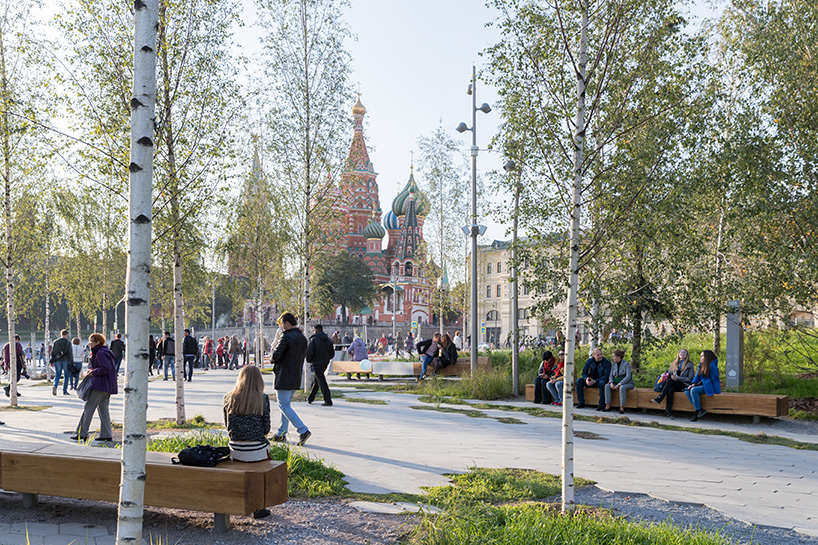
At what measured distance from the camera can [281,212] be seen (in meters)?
23.8

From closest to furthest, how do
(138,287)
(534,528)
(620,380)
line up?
1. (138,287)
2. (534,528)
3. (620,380)

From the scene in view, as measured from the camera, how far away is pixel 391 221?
8931cm

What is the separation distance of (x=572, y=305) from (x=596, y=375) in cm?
969

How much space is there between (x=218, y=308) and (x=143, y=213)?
272 feet

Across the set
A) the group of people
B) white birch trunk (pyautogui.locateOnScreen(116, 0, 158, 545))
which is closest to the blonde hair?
white birch trunk (pyautogui.locateOnScreen(116, 0, 158, 545))

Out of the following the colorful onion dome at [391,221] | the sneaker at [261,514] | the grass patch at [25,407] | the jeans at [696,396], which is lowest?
the grass patch at [25,407]

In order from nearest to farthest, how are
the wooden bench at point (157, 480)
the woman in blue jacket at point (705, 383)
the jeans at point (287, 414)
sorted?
the wooden bench at point (157, 480) < the jeans at point (287, 414) < the woman in blue jacket at point (705, 383)

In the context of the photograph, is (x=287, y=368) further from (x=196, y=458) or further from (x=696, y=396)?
(x=696, y=396)

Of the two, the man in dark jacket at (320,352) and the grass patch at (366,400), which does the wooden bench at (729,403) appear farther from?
the man in dark jacket at (320,352)

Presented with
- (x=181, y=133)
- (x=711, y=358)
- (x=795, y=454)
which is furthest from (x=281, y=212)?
(x=795, y=454)

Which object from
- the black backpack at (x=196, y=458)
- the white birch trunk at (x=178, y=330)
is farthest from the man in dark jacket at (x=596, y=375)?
the black backpack at (x=196, y=458)

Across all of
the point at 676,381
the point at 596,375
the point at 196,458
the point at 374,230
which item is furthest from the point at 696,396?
the point at 374,230

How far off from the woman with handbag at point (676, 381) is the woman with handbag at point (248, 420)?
10.0m

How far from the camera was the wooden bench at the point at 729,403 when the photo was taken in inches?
501
